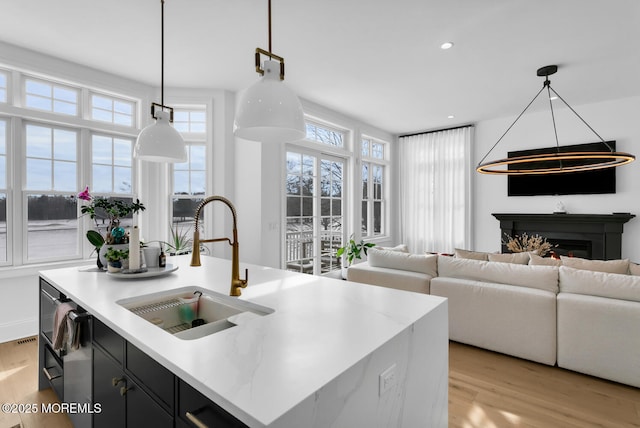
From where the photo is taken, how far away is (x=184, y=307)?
1.75 metres

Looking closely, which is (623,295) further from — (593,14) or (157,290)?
(157,290)

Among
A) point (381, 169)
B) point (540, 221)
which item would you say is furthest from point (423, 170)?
point (540, 221)

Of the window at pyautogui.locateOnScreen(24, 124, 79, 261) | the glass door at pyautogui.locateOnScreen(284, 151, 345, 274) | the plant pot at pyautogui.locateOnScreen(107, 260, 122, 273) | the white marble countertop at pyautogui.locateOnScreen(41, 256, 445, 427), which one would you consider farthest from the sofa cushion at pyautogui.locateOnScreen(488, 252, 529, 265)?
the window at pyautogui.locateOnScreen(24, 124, 79, 261)

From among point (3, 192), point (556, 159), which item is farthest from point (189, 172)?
point (556, 159)

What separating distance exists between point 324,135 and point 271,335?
4806mm

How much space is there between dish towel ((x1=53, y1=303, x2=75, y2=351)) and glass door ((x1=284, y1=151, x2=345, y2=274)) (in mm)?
3138

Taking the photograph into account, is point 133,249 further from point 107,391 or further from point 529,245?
point 529,245

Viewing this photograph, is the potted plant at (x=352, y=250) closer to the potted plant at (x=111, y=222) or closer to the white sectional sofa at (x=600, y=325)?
the white sectional sofa at (x=600, y=325)

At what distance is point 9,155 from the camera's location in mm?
3295

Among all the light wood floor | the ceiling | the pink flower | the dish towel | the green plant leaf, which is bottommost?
the light wood floor

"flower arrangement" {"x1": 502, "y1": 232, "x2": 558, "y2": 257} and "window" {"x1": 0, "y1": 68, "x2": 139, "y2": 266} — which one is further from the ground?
"window" {"x1": 0, "y1": 68, "x2": 139, "y2": 266}

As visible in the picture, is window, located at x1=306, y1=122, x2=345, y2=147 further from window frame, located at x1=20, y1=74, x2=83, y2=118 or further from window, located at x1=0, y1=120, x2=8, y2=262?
window, located at x1=0, y1=120, x2=8, y2=262

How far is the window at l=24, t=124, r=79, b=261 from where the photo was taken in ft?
11.3

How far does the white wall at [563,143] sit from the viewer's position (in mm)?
4840
